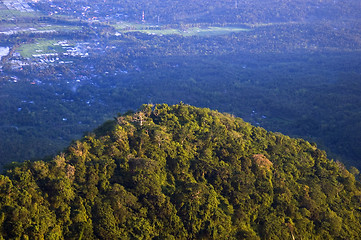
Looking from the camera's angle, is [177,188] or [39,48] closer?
[177,188]

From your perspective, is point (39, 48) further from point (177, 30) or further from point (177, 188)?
point (177, 188)

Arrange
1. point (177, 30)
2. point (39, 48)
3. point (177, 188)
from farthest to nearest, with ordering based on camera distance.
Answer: point (177, 30), point (39, 48), point (177, 188)

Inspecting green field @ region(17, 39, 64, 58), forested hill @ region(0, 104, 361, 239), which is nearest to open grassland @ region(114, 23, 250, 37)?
green field @ region(17, 39, 64, 58)

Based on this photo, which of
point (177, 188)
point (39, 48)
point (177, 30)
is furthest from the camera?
point (177, 30)

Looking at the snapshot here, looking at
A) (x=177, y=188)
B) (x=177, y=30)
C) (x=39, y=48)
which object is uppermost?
(x=177, y=188)

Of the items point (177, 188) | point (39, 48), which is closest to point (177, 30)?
point (39, 48)

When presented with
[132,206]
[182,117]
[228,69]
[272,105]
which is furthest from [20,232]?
[228,69]

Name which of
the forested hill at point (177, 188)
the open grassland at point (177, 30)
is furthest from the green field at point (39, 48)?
the forested hill at point (177, 188)

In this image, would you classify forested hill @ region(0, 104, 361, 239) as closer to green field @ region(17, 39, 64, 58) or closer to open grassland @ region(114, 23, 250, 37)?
green field @ region(17, 39, 64, 58)

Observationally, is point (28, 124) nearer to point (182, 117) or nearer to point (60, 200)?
point (182, 117)
